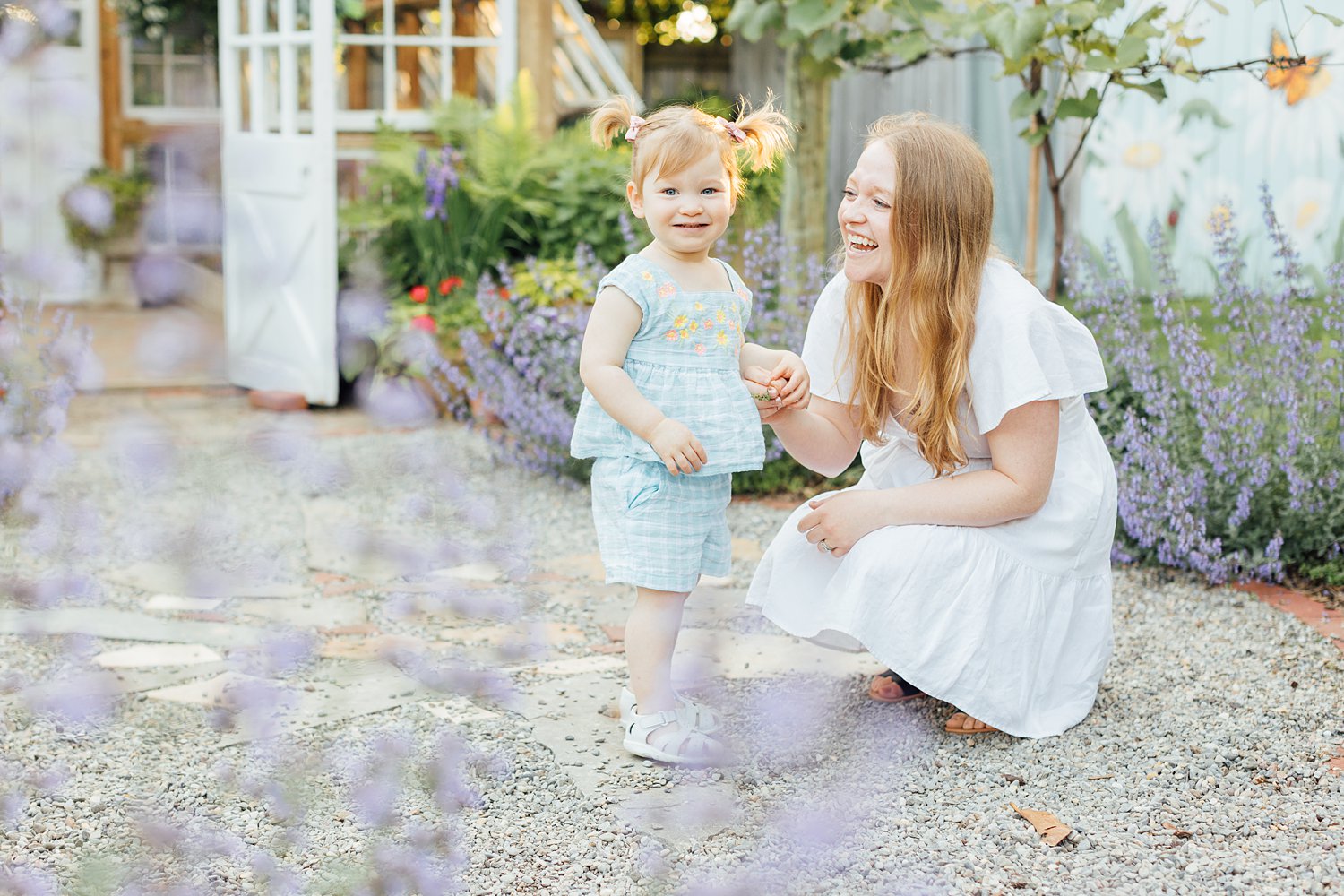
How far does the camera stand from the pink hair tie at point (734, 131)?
231 centimetres

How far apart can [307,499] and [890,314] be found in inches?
101

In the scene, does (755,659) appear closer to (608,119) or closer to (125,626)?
(608,119)

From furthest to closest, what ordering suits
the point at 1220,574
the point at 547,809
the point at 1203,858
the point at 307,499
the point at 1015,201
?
the point at 1015,201, the point at 307,499, the point at 1220,574, the point at 547,809, the point at 1203,858

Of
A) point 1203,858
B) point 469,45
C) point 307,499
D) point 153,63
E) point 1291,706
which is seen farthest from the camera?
point 153,63

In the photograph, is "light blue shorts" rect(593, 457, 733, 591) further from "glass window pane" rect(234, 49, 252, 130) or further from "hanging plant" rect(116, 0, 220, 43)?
"hanging plant" rect(116, 0, 220, 43)

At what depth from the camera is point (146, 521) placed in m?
4.06

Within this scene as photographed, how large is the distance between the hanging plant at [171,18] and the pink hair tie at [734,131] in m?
7.87

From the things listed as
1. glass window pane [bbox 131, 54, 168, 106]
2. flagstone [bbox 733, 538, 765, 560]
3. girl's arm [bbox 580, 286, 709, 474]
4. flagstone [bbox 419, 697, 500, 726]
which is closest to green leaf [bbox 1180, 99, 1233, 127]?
flagstone [bbox 733, 538, 765, 560]

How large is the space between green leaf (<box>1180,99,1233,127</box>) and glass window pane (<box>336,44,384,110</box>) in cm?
363

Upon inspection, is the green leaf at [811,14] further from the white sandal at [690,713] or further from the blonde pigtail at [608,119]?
the white sandal at [690,713]

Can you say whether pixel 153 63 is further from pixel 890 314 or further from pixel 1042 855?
pixel 1042 855

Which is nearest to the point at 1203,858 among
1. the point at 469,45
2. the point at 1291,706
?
the point at 1291,706

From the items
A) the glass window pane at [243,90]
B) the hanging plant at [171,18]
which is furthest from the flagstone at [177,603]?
the hanging plant at [171,18]

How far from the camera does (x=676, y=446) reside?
217cm
